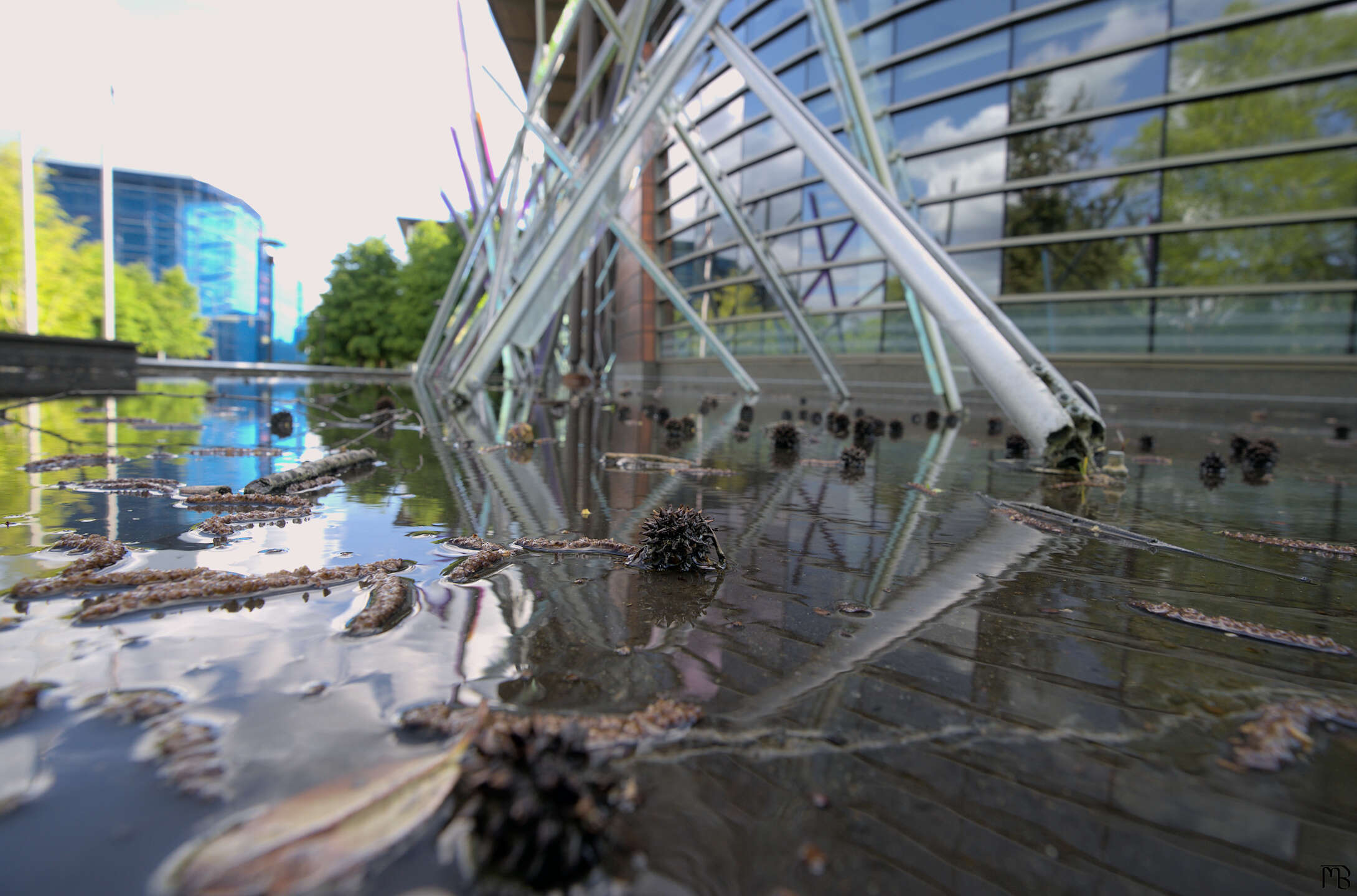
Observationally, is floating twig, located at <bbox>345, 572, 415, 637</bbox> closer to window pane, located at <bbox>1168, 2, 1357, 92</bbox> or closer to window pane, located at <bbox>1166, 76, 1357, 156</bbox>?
window pane, located at <bbox>1166, 76, 1357, 156</bbox>

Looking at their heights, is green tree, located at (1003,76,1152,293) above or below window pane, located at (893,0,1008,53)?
below

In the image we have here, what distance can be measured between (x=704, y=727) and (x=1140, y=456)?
680 centimetres

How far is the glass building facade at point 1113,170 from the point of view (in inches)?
553

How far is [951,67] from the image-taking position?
19.2m

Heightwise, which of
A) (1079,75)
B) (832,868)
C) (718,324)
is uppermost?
(1079,75)

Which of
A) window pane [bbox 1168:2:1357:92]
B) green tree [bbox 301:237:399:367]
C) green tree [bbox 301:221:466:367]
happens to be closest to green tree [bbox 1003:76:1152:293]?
window pane [bbox 1168:2:1357:92]

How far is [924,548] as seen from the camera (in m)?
2.86

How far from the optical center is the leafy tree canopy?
95.1ft

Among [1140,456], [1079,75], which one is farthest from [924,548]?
[1079,75]

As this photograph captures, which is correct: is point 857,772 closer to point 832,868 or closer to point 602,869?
point 832,868

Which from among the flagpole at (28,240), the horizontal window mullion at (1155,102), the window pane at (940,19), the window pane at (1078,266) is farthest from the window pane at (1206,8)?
the flagpole at (28,240)

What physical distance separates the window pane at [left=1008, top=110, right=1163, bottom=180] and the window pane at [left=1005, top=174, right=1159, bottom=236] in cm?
44

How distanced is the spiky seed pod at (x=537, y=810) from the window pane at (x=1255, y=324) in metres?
18.6

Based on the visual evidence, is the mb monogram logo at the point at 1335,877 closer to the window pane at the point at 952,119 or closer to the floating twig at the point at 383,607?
A: the floating twig at the point at 383,607
